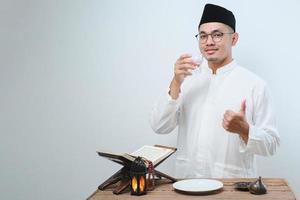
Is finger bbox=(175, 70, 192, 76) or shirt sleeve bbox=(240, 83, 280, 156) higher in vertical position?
finger bbox=(175, 70, 192, 76)

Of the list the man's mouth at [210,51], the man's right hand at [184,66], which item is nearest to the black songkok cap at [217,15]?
the man's mouth at [210,51]

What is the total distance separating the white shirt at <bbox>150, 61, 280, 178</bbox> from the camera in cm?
218

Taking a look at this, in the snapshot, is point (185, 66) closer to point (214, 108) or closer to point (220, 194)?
point (214, 108)

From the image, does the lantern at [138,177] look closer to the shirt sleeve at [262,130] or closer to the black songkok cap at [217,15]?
the shirt sleeve at [262,130]

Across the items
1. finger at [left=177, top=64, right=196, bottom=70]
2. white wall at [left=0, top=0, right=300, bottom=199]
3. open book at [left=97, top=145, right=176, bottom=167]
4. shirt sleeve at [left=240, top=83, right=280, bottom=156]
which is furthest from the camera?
white wall at [left=0, top=0, right=300, bottom=199]

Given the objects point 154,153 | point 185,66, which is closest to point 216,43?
point 185,66

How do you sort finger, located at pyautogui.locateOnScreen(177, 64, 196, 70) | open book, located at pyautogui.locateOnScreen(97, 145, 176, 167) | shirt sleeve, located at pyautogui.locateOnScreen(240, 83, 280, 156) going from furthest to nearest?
finger, located at pyautogui.locateOnScreen(177, 64, 196, 70)
shirt sleeve, located at pyautogui.locateOnScreen(240, 83, 280, 156)
open book, located at pyautogui.locateOnScreen(97, 145, 176, 167)

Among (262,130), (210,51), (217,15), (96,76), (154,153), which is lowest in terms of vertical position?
(154,153)

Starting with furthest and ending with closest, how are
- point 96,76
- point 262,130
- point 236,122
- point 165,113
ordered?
point 96,76 < point 165,113 < point 262,130 < point 236,122

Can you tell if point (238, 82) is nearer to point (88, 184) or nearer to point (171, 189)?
point (171, 189)

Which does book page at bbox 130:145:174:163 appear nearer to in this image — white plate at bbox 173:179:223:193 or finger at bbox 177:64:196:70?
white plate at bbox 173:179:223:193

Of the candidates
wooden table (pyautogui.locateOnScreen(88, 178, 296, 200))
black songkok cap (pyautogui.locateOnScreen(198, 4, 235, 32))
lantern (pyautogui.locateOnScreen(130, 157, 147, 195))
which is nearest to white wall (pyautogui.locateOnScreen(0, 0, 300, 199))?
black songkok cap (pyautogui.locateOnScreen(198, 4, 235, 32))

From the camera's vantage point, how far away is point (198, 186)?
1.69 metres

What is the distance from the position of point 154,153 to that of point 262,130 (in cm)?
60
